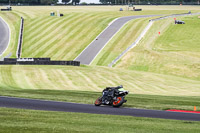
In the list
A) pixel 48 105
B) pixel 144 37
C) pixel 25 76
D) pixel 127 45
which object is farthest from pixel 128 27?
pixel 48 105

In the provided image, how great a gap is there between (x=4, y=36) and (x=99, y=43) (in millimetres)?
25050

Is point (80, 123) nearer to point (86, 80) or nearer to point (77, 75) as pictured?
point (86, 80)

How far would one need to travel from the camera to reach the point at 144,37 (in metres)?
86.7

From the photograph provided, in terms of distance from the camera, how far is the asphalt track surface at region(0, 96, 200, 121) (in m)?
21.2

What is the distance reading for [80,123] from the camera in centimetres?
1775

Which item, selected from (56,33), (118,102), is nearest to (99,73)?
(118,102)

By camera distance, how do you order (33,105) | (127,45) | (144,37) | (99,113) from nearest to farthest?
(99,113)
(33,105)
(127,45)
(144,37)

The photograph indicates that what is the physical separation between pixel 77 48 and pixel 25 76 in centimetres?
3358

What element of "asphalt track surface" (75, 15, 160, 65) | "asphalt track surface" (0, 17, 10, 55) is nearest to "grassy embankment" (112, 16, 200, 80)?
"asphalt track surface" (75, 15, 160, 65)

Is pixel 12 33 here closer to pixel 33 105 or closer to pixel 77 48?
pixel 77 48

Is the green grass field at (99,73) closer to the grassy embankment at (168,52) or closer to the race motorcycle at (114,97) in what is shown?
the grassy embankment at (168,52)

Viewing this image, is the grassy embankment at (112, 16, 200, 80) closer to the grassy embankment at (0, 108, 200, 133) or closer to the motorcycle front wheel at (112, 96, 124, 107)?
the motorcycle front wheel at (112, 96, 124, 107)

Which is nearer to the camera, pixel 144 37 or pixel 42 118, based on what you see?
pixel 42 118

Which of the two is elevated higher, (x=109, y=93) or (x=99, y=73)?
(x=109, y=93)
